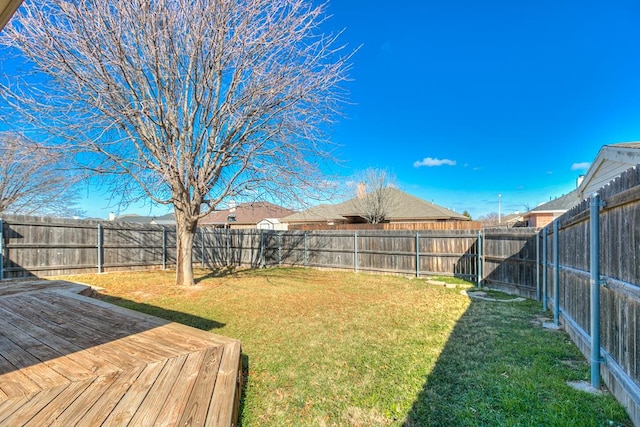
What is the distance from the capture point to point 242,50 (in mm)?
6945

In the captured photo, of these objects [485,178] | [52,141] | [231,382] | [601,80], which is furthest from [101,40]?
[485,178]

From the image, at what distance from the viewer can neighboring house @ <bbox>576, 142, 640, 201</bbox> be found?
265 inches

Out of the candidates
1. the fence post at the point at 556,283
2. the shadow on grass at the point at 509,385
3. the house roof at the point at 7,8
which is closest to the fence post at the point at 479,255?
the fence post at the point at 556,283

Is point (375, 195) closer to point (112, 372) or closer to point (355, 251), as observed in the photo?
point (355, 251)

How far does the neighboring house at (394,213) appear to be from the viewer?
20.4m

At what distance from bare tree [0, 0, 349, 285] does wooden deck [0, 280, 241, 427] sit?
4.08m

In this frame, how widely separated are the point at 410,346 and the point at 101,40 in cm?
778

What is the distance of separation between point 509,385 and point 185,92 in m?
8.17

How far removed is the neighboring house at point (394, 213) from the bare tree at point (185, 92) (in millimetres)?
10966

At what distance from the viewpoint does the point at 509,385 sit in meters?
2.75

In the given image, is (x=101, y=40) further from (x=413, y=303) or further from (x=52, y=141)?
(x=413, y=303)

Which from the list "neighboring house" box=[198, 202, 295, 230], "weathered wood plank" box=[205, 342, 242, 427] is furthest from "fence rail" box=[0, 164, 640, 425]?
"neighboring house" box=[198, 202, 295, 230]

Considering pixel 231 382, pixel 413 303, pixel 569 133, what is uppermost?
pixel 569 133

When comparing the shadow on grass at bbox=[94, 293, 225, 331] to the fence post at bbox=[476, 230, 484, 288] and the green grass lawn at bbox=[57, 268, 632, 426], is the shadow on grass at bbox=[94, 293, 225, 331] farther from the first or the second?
the fence post at bbox=[476, 230, 484, 288]
